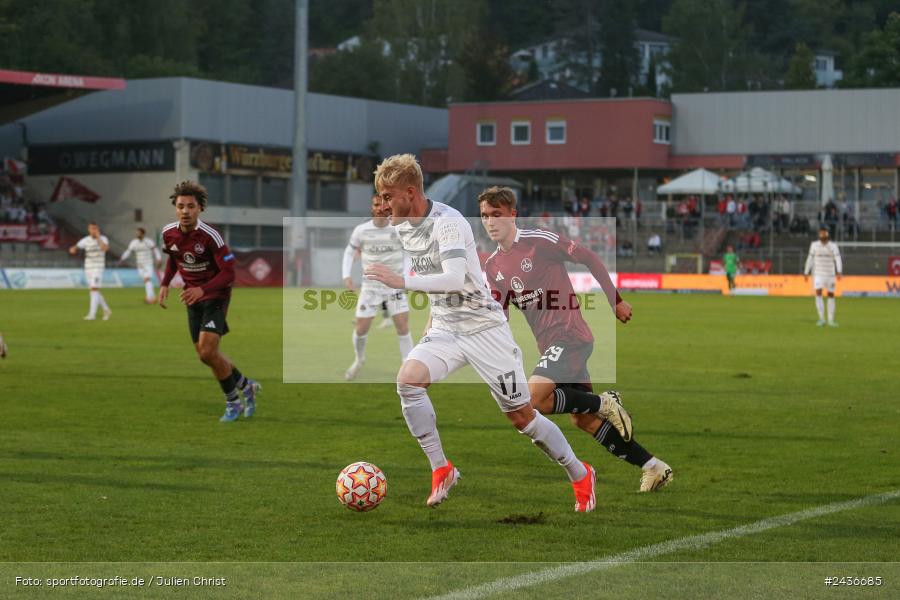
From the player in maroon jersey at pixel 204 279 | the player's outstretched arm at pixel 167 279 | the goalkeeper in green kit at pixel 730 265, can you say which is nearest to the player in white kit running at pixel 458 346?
the player in maroon jersey at pixel 204 279

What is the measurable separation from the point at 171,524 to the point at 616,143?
63824 millimetres

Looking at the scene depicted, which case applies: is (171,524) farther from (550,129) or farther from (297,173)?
(550,129)

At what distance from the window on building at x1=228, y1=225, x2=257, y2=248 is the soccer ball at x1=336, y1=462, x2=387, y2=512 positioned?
55.3m

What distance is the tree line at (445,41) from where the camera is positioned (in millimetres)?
85750

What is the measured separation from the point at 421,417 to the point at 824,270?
22.8 meters

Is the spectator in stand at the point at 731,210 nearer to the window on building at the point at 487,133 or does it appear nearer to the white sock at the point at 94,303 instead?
the window on building at the point at 487,133

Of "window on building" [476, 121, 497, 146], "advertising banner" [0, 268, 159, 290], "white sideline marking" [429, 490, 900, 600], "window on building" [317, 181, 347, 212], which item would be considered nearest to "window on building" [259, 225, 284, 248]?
"window on building" [317, 181, 347, 212]

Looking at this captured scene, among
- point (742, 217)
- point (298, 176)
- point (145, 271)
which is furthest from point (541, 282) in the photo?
point (742, 217)

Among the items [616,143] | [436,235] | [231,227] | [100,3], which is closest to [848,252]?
[616,143]

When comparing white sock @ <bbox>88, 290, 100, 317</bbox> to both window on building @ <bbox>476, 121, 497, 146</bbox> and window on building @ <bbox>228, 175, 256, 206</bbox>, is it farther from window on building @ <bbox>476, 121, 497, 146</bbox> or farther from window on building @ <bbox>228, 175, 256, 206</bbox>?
window on building @ <bbox>476, 121, 497, 146</bbox>

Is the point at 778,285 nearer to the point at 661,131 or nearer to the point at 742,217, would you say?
the point at 742,217

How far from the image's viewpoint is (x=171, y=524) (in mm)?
7703

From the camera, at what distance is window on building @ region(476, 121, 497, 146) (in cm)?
7269

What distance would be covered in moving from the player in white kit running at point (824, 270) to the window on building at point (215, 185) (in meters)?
37.5
